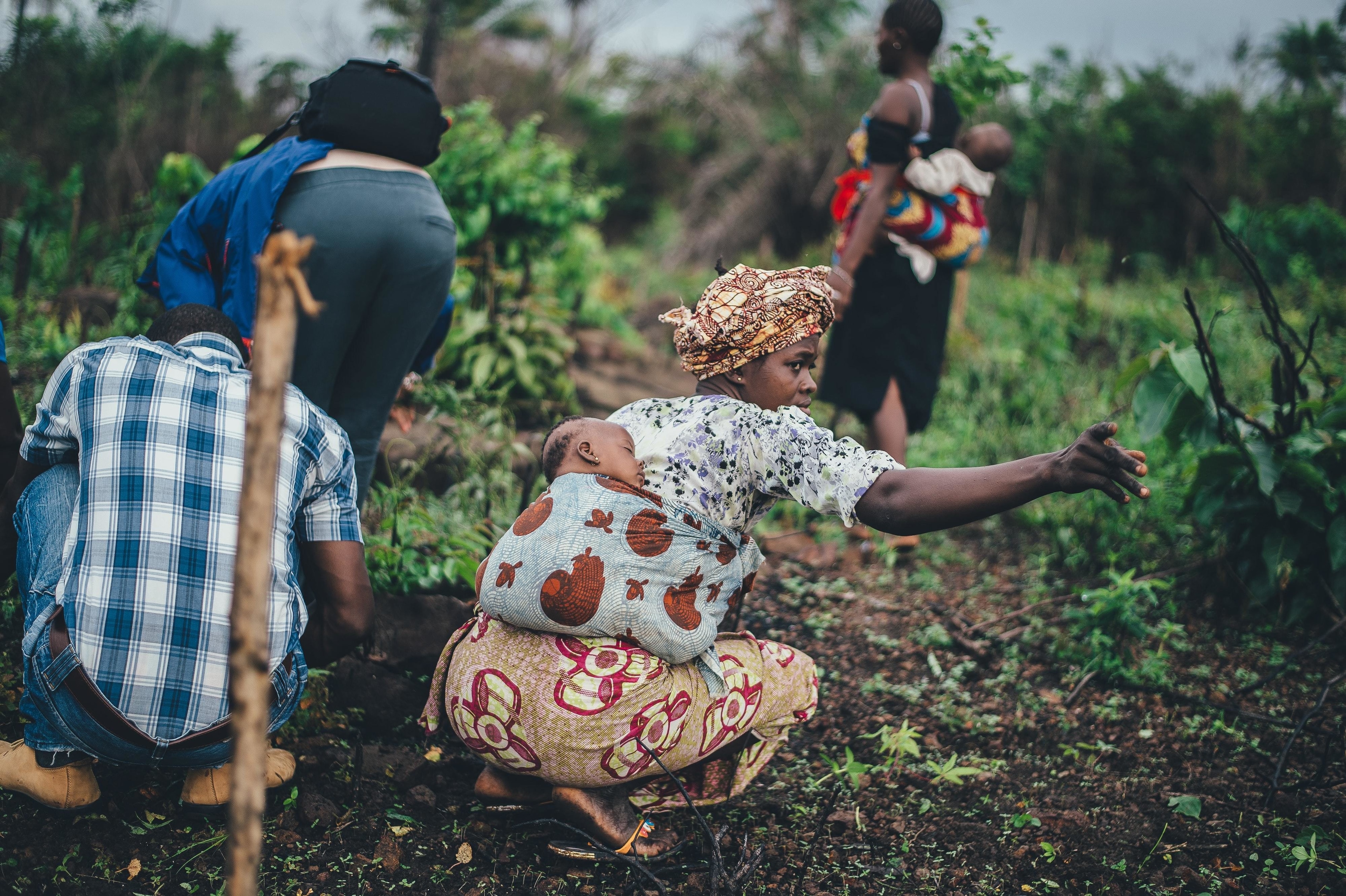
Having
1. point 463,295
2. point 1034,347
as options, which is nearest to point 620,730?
point 463,295

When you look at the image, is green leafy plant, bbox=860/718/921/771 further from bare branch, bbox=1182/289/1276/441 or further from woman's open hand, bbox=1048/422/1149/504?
bare branch, bbox=1182/289/1276/441

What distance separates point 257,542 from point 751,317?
1.22 meters

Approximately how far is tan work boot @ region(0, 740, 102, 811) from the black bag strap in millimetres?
1644

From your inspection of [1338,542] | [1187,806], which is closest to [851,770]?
[1187,806]

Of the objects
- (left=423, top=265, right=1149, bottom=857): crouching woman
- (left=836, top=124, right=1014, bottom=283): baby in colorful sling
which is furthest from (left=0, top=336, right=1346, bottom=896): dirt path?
(left=836, top=124, right=1014, bottom=283): baby in colorful sling

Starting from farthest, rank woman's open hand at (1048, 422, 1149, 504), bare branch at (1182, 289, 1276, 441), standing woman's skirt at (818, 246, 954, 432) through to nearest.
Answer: standing woman's skirt at (818, 246, 954, 432) → bare branch at (1182, 289, 1276, 441) → woman's open hand at (1048, 422, 1149, 504)

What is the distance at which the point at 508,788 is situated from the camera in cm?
214

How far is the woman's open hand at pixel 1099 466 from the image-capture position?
5.16 feet

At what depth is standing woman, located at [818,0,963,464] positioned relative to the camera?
3.56 metres

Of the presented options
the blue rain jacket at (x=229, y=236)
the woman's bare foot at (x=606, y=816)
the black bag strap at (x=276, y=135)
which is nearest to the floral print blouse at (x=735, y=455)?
the woman's bare foot at (x=606, y=816)

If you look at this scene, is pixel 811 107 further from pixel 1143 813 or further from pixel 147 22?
pixel 1143 813

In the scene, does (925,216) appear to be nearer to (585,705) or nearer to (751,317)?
(751,317)

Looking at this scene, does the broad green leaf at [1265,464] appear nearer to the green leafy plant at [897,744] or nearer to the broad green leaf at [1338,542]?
the broad green leaf at [1338,542]

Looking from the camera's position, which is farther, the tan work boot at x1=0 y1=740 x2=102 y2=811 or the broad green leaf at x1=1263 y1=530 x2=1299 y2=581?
the broad green leaf at x1=1263 y1=530 x2=1299 y2=581
